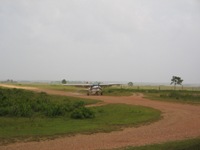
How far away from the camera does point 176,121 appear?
811 inches

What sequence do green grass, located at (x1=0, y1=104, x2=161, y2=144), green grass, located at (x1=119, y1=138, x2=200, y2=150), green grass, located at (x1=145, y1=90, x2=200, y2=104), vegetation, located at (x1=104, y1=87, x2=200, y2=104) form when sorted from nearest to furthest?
1. green grass, located at (x1=119, y1=138, x2=200, y2=150)
2. green grass, located at (x1=0, y1=104, x2=161, y2=144)
3. green grass, located at (x1=145, y1=90, x2=200, y2=104)
4. vegetation, located at (x1=104, y1=87, x2=200, y2=104)

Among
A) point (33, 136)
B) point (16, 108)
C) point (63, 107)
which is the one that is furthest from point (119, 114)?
point (33, 136)

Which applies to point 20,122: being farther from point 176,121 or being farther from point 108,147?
point 176,121

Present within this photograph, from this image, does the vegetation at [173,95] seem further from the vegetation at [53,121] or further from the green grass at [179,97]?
the vegetation at [53,121]

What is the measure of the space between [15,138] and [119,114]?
10865 millimetres

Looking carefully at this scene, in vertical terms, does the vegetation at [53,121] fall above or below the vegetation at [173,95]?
below

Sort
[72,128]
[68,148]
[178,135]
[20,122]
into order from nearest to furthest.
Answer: [68,148] < [178,135] < [72,128] < [20,122]

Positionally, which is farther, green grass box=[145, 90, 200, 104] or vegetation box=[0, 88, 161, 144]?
green grass box=[145, 90, 200, 104]

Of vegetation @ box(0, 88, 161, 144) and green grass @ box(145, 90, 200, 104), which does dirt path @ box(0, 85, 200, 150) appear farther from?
green grass @ box(145, 90, 200, 104)

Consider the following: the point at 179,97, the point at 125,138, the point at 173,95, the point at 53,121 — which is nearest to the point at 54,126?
the point at 53,121

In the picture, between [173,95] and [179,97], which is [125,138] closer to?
[179,97]

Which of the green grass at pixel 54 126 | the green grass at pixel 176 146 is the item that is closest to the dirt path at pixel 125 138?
the green grass at pixel 54 126

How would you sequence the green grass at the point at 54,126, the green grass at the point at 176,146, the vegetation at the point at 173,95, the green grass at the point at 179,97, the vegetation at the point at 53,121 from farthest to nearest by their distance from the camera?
the vegetation at the point at 173,95, the green grass at the point at 179,97, the vegetation at the point at 53,121, the green grass at the point at 54,126, the green grass at the point at 176,146

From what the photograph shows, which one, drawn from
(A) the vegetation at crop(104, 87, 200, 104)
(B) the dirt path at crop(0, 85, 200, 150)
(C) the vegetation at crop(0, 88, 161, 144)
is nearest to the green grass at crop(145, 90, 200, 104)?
(A) the vegetation at crop(104, 87, 200, 104)
